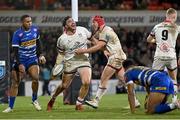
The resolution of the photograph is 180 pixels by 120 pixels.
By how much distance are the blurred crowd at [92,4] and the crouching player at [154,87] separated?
63.8ft

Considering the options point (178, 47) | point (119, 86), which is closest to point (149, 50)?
point (178, 47)

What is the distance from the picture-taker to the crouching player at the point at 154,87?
1479 centimetres

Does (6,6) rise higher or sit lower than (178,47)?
higher

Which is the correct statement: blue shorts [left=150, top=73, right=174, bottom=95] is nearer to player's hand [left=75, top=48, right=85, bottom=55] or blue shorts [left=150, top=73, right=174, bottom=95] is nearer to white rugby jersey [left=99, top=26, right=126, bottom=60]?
player's hand [left=75, top=48, right=85, bottom=55]

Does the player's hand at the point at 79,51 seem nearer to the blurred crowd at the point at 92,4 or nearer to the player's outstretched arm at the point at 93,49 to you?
the player's outstretched arm at the point at 93,49

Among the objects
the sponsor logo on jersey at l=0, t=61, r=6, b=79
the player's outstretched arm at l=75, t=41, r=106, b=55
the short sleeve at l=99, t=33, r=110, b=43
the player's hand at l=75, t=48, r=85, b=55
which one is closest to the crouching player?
the player's outstretched arm at l=75, t=41, r=106, b=55

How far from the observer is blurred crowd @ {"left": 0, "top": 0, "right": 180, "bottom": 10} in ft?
112

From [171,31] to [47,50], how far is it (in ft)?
64.0

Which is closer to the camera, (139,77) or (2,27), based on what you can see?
(139,77)

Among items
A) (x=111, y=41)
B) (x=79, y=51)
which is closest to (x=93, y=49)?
(x=79, y=51)

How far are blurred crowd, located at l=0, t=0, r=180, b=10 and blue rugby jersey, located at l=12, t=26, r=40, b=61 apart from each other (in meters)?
16.9

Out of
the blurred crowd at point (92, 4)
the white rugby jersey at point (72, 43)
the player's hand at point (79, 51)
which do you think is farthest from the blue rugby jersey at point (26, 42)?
the blurred crowd at point (92, 4)

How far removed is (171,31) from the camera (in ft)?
55.4

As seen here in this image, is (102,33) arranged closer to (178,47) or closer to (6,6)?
(6,6)
